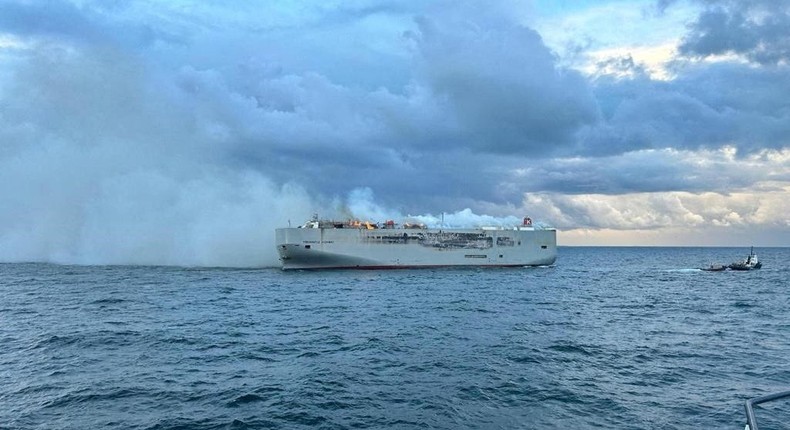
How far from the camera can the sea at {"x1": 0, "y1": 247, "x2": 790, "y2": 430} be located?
1916 cm

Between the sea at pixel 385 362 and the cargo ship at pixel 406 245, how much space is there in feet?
115

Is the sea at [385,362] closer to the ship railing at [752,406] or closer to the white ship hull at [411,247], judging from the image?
the ship railing at [752,406]

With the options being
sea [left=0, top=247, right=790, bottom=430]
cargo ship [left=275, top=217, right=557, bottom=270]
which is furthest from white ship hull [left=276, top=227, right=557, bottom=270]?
sea [left=0, top=247, right=790, bottom=430]

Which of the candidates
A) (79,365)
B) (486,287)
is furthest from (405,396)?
(486,287)

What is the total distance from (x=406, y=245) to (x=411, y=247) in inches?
42.0

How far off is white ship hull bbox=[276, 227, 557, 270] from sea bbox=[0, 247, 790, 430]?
34.6 metres

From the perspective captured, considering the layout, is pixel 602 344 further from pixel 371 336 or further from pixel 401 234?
pixel 401 234

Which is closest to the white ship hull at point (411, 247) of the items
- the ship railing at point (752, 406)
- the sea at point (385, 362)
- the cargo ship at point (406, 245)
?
the cargo ship at point (406, 245)

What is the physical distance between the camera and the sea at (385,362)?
754 inches

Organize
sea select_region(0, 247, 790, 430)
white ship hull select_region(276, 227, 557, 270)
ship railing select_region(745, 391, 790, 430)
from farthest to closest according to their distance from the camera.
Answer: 1. white ship hull select_region(276, 227, 557, 270)
2. sea select_region(0, 247, 790, 430)
3. ship railing select_region(745, 391, 790, 430)

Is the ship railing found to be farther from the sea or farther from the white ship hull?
the white ship hull

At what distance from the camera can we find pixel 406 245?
318ft

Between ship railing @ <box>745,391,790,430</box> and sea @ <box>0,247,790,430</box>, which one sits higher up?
ship railing @ <box>745,391,790,430</box>

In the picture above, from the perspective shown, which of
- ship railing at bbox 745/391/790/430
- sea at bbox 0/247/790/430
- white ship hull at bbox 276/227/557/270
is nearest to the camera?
ship railing at bbox 745/391/790/430
